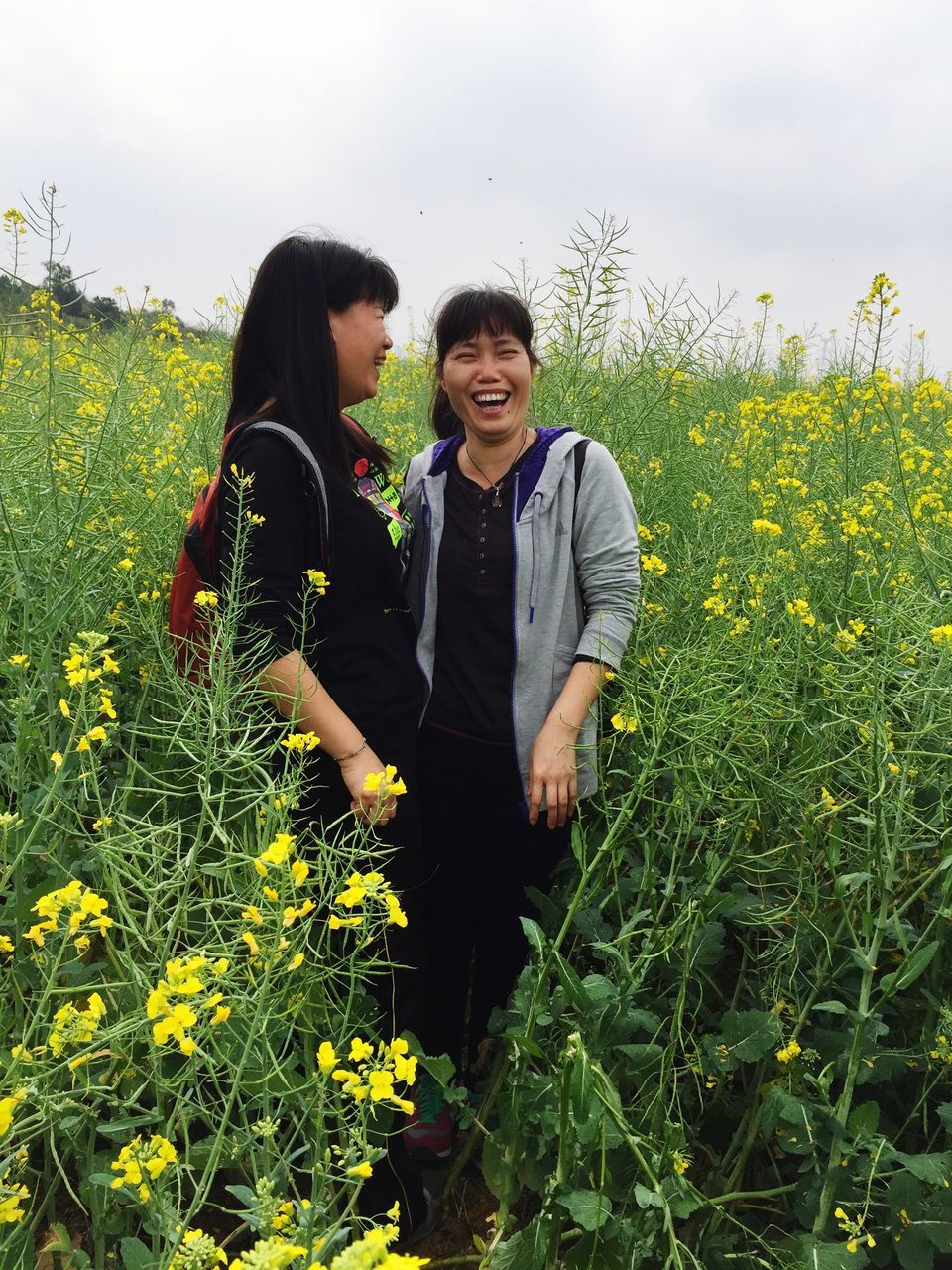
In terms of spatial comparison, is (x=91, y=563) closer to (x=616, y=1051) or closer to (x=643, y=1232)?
(x=616, y=1051)

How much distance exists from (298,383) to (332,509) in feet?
0.87

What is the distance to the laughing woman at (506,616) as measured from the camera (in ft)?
6.20

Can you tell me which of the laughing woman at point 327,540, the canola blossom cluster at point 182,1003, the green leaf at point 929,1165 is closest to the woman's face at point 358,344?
the laughing woman at point 327,540

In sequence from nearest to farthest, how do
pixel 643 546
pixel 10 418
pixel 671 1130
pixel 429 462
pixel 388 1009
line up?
pixel 671 1130
pixel 388 1009
pixel 429 462
pixel 10 418
pixel 643 546

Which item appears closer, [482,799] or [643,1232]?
[643,1232]

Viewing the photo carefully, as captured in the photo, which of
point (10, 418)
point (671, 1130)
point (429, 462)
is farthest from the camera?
point (10, 418)

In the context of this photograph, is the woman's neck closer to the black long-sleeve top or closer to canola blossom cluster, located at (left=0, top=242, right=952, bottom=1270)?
the black long-sleeve top

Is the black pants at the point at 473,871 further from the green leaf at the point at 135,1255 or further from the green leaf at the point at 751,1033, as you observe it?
the green leaf at the point at 135,1255

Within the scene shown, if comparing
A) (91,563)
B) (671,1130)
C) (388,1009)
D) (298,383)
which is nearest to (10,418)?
(91,563)

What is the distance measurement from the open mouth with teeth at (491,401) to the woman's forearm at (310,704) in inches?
27.8

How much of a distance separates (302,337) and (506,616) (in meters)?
0.73

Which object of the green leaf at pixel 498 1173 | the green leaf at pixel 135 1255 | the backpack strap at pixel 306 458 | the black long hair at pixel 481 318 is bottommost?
the green leaf at pixel 498 1173

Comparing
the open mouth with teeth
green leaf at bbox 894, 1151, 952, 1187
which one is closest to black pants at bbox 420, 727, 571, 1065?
the open mouth with teeth

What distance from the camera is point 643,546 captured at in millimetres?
2639
